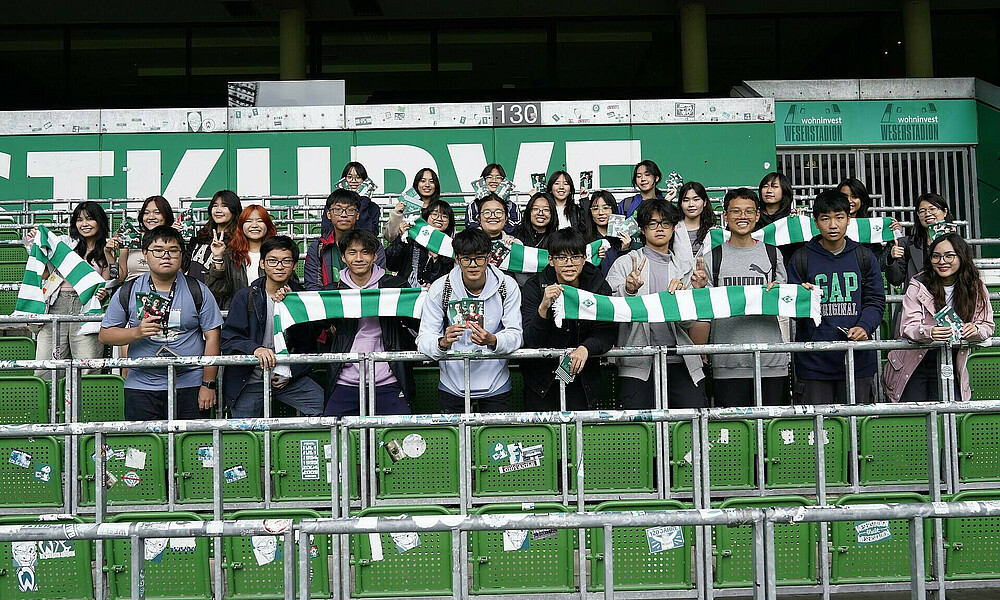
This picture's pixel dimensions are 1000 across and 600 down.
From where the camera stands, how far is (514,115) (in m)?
18.6

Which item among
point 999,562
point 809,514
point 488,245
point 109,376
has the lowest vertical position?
point 999,562

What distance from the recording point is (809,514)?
Answer: 400 centimetres

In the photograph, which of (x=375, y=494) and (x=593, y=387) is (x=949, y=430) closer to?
(x=593, y=387)

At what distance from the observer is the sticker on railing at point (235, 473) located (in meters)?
6.46

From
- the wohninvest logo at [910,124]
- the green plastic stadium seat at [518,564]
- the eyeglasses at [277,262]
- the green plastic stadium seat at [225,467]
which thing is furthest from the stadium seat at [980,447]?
the wohninvest logo at [910,124]

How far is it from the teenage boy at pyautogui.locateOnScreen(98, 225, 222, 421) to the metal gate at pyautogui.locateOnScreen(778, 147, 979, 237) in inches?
566

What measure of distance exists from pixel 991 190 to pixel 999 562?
15869 mm

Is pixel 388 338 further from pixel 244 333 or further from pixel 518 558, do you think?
pixel 518 558

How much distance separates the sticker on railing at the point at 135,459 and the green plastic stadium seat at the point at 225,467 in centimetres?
23

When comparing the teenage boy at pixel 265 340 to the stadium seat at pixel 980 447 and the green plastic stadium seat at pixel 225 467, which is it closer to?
the green plastic stadium seat at pixel 225 467

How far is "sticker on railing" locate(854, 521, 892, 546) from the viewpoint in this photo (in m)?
5.40

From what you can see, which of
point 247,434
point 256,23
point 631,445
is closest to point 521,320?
point 631,445

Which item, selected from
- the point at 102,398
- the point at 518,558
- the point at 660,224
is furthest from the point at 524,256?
the point at 518,558

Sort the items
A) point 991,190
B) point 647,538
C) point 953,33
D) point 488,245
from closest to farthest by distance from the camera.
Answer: point 647,538, point 488,245, point 991,190, point 953,33
